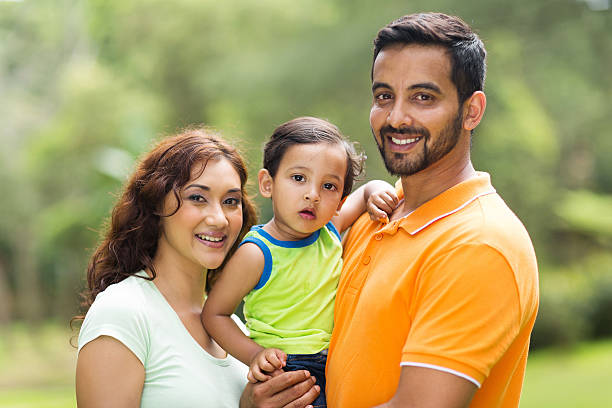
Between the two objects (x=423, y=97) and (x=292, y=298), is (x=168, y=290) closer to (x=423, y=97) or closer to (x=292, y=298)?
(x=292, y=298)

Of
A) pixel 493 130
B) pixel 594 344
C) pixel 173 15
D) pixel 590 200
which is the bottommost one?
pixel 594 344

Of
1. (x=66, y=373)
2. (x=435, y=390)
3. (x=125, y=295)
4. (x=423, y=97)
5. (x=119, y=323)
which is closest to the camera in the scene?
(x=435, y=390)

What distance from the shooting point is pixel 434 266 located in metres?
2.01

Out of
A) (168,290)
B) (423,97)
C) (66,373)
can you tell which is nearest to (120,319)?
(168,290)

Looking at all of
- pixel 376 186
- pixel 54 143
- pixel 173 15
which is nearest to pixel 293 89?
pixel 173 15

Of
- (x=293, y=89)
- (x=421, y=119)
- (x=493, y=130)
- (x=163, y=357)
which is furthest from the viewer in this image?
(x=493, y=130)

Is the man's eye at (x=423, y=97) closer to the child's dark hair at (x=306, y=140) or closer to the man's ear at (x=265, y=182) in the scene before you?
the child's dark hair at (x=306, y=140)

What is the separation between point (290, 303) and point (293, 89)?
33.2 feet

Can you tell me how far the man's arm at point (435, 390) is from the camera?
6.12 feet

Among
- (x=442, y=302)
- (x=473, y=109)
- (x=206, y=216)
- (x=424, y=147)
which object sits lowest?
(x=442, y=302)

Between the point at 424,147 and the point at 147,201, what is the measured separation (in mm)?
1113

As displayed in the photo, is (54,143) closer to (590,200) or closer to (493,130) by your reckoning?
(493,130)

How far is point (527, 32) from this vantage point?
1102 centimetres

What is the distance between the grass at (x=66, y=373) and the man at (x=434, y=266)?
9.65 metres
